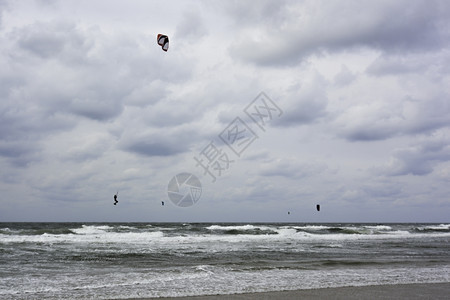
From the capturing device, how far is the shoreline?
8.63m

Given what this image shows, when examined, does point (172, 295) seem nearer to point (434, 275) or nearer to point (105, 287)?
point (105, 287)

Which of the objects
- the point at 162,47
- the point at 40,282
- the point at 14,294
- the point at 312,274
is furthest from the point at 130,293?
the point at 162,47

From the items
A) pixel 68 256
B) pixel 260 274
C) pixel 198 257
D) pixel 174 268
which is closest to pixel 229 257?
pixel 198 257

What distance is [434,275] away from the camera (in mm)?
12102

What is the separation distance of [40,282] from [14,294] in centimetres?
169

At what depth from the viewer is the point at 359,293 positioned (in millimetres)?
9062

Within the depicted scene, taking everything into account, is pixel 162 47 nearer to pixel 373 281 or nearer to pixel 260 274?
pixel 260 274

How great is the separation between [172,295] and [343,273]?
6257mm

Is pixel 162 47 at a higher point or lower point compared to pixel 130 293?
higher

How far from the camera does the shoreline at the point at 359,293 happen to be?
863cm

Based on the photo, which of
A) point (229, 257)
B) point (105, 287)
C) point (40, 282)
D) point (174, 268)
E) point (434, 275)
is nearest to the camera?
point (105, 287)

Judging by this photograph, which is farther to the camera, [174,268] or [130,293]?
[174,268]

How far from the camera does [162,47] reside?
67.5 feet

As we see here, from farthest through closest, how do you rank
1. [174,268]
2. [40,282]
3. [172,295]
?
[174,268] → [40,282] → [172,295]
